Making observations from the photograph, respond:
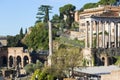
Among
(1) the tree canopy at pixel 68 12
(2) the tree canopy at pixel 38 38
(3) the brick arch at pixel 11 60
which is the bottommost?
(3) the brick arch at pixel 11 60

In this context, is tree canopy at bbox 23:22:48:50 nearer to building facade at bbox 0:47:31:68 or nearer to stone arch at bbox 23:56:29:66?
building facade at bbox 0:47:31:68

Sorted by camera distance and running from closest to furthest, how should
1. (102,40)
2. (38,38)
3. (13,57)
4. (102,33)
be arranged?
1. (102,40)
2. (102,33)
3. (38,38)
4. (13,57)

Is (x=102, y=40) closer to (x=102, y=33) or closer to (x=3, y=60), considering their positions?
(x=102, y=33)

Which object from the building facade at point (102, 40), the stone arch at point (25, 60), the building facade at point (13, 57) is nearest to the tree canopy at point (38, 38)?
the building facade at point (13, 57)

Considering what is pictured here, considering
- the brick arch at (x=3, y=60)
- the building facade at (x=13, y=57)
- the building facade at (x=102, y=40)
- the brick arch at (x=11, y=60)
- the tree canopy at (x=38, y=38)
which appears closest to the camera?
the building facade at (x=102, y=40)

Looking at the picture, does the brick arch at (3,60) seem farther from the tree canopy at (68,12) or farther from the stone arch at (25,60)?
the tree canopy at (68,12)

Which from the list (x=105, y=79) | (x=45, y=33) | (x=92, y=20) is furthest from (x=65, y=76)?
(x=45, y=33)

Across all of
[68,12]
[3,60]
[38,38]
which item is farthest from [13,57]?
[68,12]

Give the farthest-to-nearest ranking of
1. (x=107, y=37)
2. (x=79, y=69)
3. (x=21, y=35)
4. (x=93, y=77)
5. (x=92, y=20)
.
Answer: (x=21, y=35), (x=107, y=37), (x=92, y=20), (x=79, y=69), (x=93, y=77)

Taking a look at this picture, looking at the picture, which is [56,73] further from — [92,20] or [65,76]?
[92,20]

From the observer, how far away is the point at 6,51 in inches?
Answer: 3258

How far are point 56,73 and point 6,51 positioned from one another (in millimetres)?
38618

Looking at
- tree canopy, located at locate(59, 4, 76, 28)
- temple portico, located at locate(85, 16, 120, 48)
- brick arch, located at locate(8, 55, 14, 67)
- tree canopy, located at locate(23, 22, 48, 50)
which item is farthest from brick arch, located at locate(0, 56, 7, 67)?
temple portico, located at locate(85, 16, 120, 48)

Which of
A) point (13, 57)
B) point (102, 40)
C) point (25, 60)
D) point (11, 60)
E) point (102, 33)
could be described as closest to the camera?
point (102, 40)
